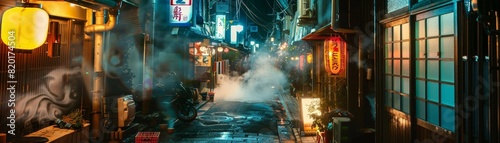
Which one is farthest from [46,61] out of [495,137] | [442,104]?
[495,137]

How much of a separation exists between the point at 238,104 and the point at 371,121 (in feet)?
56.8

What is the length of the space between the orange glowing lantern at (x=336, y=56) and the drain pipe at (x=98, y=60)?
24.6 feet

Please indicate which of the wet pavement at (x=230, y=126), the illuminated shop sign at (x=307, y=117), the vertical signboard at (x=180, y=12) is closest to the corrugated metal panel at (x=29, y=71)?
the wet pavement at (x=230, y=126)

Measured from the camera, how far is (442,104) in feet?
21.2

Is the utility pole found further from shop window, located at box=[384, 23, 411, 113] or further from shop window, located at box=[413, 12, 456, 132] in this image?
shop window, located at box=[413, 12, 456, 132]

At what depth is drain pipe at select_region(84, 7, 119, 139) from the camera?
35.5ft

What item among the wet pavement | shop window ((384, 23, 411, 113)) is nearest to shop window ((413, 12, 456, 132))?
shop window ((384, 23, 411, 113))

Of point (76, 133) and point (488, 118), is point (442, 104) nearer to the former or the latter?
point (488, 118)

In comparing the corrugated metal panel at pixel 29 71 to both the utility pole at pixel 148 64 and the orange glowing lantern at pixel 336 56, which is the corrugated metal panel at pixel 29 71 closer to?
the utility pole at pixel 148 64

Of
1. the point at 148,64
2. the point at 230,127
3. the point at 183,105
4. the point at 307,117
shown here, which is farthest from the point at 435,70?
the point at 148,64

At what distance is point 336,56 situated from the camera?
42.2 ft

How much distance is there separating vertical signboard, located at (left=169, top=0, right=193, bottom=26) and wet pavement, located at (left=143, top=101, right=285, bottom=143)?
595 centimetres

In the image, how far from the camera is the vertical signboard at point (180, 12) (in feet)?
71.3

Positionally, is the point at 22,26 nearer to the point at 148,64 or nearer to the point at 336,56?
the point at 336,56
